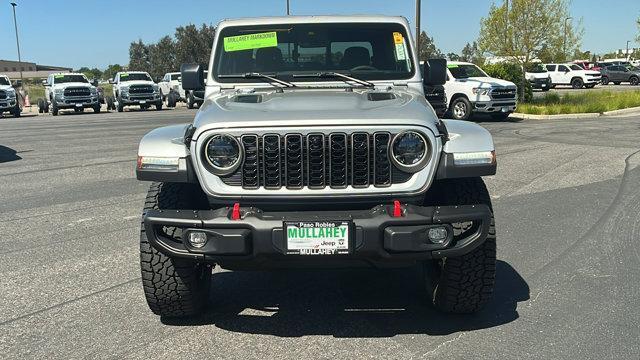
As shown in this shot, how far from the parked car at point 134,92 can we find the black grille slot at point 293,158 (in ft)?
94.7

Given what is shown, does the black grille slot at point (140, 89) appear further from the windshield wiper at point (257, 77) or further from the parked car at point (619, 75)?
the parked car at point (619, 75)

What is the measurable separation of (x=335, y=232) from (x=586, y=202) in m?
5.15

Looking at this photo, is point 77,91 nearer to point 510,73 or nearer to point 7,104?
point 7,104

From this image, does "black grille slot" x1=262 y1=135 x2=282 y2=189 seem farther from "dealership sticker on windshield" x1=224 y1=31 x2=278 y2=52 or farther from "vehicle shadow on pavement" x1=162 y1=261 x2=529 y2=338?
"dealership sticker on windshield" x1=224 y1=31 x2=278 y2=52

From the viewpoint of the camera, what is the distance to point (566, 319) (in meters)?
3.85

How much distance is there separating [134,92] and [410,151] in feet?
95.5

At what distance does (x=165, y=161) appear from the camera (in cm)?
349

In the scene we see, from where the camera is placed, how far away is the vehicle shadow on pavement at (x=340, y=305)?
3.79m

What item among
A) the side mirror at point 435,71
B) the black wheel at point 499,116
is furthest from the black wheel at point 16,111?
the side mirror at point 435,71

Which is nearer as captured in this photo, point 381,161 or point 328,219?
point 328,219

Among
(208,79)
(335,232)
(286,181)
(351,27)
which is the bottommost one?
(335,232)

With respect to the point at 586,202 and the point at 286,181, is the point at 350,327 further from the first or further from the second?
the point at 586,202

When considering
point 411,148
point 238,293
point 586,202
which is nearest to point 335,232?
point 411,148

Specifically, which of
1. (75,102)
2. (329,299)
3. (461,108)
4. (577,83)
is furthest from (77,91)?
(577,83)
